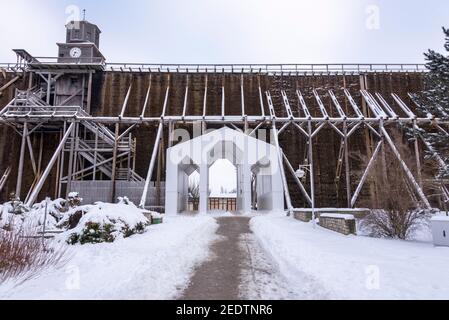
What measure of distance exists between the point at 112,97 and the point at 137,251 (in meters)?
24.0

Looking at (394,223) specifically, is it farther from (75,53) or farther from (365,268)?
(75,53)

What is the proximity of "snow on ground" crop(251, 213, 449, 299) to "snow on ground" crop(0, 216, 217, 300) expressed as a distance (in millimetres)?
2007

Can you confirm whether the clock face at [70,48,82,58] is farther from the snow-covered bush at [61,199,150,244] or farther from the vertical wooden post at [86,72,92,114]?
the snow-covered bush at [61,199,150,244]

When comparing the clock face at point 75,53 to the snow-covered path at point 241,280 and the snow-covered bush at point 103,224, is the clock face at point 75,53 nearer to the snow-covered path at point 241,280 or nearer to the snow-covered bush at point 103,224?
the snow-covered bush at point 103,224

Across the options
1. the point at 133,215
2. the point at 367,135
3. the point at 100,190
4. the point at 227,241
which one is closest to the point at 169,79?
the point at 100,190

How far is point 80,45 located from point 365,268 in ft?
104

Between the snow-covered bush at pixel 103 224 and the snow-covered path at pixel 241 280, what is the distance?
327cm

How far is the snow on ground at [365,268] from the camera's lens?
4.12 m

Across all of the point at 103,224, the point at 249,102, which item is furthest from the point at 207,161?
the point at 249,102

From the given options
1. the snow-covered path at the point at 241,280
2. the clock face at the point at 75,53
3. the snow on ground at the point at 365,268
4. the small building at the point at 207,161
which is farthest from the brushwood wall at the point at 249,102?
the snow-covered path at the point at 241,280

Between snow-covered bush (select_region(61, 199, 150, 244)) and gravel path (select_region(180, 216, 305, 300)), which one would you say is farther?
snow-covered bush (select_region(61, 199, 150, 244))

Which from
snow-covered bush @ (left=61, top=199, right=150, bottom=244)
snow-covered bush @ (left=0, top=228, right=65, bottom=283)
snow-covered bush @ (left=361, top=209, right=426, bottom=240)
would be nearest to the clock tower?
snow-covered bush @ (left=61, top=199, right=150, bottom=244)

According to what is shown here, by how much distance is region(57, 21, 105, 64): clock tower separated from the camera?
28.6 m
